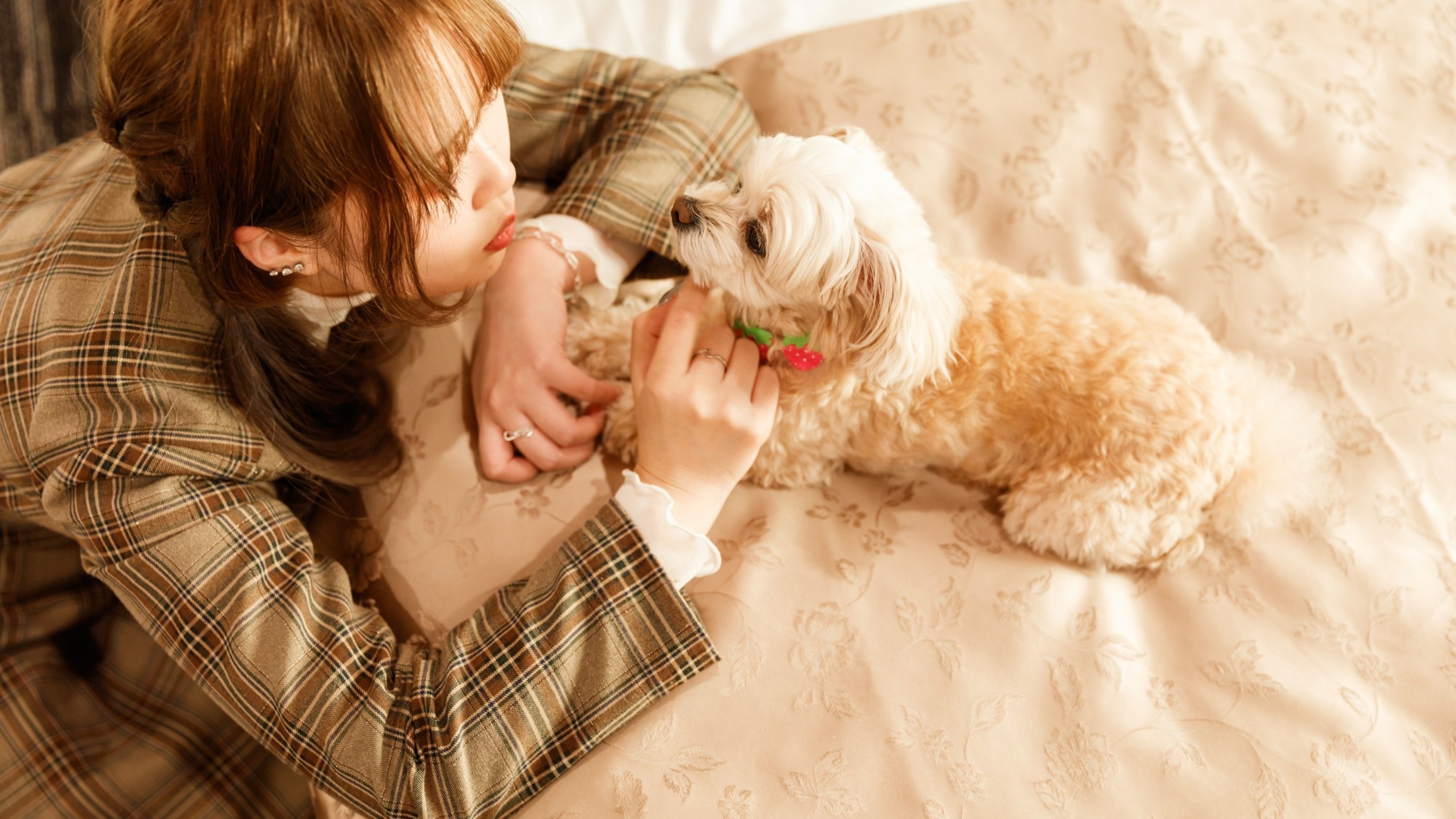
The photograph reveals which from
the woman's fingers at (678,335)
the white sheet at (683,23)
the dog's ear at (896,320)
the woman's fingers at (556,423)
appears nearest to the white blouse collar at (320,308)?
the woman's fingers at (556,423)

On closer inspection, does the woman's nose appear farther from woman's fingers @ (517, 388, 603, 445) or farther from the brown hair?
woman's fingers @ (517, 388, 603, 445)

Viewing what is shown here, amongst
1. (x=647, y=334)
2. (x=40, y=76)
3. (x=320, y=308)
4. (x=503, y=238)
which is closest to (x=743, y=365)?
(x=647, y=334)

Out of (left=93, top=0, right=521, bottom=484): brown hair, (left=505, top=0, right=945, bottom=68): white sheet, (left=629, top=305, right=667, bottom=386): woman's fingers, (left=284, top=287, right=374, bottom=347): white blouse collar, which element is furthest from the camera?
(left=505, top=0, right=945, bottom=68): white sheet

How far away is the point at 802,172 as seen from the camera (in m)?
1.10

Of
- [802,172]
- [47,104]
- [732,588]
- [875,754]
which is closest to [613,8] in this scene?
[802,172]

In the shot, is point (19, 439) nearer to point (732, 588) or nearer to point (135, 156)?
point (135, 156)

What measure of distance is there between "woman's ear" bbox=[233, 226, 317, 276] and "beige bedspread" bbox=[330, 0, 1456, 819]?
35cm

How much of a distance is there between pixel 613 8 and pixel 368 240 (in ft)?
3.67

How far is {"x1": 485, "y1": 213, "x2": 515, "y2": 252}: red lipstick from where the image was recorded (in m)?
1.12

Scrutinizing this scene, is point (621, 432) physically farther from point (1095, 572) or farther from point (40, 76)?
point (40, 76)

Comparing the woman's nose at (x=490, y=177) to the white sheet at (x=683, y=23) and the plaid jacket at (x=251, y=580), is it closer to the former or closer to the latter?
the plaid jacket at (x=251, y=580)

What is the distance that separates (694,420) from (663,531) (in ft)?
0.49

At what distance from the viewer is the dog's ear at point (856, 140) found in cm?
121

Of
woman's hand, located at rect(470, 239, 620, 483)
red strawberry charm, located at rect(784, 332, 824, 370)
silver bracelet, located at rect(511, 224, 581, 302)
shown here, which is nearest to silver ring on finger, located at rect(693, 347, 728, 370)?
red strawberry charm, located at rect(784, 332, 824, 370)
